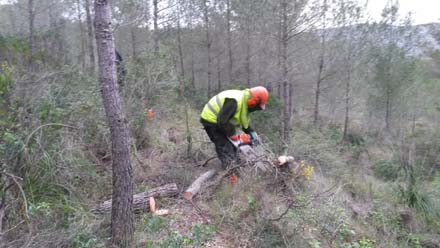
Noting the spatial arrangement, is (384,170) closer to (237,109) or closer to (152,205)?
(237,109)

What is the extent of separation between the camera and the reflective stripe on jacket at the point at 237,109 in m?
4.87

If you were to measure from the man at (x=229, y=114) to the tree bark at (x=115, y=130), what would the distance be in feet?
6.51

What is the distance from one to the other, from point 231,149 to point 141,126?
1949 mm

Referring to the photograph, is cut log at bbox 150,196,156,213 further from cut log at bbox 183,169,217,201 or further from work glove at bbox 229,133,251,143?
work glove at bbox 229,133,251,143

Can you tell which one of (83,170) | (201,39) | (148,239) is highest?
(201,39)

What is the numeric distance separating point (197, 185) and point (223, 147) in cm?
77

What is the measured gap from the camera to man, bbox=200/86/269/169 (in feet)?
15.7

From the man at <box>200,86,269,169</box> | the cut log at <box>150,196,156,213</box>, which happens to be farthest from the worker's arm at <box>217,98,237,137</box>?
the cut log at <box>150,196,156,213</box>

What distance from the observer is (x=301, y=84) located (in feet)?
55.9

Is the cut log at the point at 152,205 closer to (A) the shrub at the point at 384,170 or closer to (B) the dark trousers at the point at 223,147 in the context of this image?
(B) the dark trousers at the point at 223,147

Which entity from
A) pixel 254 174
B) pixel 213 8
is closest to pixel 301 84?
pixel 213 8

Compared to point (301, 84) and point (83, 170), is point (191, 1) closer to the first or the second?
point (301, 84)

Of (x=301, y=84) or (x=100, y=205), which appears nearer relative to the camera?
(x=100, y=205)

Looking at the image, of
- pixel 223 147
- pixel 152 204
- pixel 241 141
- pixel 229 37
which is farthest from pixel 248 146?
pixel 229 37
